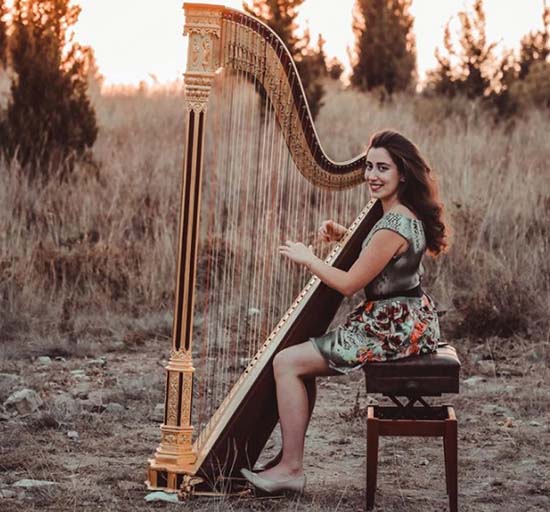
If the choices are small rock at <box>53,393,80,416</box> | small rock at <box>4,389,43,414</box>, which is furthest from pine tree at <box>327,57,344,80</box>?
small rock at <box>4,389,43,414</box>

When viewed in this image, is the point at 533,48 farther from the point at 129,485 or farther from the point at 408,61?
the point at 129,485

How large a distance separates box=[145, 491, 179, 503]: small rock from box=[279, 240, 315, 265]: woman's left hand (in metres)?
1.03

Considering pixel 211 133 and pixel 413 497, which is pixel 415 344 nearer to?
pixel 413 497

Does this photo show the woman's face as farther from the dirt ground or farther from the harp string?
the dirt ground

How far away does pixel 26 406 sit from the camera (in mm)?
6391

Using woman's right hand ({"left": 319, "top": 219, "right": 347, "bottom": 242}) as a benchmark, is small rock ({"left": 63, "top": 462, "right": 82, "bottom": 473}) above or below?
below

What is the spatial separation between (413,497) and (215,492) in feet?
2.93

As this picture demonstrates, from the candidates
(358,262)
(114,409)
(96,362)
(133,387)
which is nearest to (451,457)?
(358,262)

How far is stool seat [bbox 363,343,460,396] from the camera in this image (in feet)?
15.4

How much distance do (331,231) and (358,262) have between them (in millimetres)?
724

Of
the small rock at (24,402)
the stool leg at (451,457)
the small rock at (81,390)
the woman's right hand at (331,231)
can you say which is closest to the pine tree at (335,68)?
the small rock at (81,390)

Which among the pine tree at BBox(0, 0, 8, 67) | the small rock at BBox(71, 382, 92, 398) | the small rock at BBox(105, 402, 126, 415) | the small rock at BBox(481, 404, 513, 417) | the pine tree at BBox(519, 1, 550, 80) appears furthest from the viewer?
the pine tree at BBox(519, 1, 550, 80)

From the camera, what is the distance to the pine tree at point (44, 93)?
11.8 meters

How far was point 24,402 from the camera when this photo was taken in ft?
21.0
